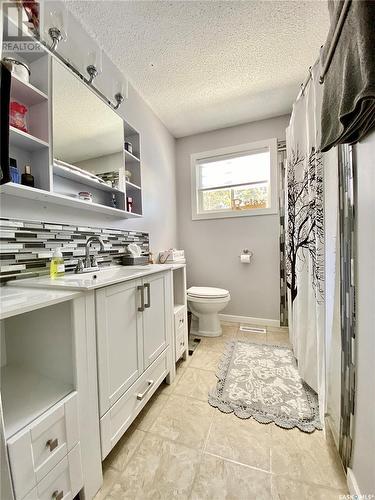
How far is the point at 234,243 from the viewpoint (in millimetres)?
2539

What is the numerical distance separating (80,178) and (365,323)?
162cm

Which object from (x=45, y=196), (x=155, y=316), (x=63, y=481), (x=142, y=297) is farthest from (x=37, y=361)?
(x=45, y=196)

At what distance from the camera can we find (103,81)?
1.51 meters

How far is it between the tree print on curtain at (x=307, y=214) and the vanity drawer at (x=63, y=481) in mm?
1323

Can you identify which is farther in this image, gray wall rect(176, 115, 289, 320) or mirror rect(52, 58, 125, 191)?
gray wall rect(176, 115, 289, 320)

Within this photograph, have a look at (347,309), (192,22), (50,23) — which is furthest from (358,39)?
(50,23)

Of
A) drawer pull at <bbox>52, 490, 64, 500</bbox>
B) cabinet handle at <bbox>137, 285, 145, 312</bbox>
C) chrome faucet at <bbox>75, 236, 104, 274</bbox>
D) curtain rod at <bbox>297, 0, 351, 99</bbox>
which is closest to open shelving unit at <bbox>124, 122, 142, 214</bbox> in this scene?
chrome faucet at <bbox>75, 236, 104, 274</bbox>

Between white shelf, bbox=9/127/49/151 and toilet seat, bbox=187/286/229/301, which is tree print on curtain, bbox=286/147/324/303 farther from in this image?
white shelf, bbox=9/127/49/151

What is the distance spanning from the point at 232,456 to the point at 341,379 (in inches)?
24.6

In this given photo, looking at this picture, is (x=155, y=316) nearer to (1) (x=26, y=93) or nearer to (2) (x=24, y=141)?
(2) (x=24, y=141)

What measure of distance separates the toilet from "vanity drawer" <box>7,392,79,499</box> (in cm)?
145

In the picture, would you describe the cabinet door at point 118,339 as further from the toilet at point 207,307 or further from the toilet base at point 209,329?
the toilet base at point 209,329

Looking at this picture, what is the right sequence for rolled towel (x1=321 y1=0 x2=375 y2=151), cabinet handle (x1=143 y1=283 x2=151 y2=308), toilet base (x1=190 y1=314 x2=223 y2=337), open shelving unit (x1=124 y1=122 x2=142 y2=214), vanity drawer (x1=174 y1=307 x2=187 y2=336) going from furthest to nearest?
toilet base (x1=190 y1=314 x2=223 y2=337), open shelving unit (x1=124 y1=122 x2=142 y2=214), vanity drawer (x1=174 y1=307 x2=187 y2=336), cabinet handle (x1=143 y1=283 x2=151 y2=308), rolled towel (x1=321 y1=0 x2=375 y2=151)

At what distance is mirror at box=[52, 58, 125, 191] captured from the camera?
3.72 feet
